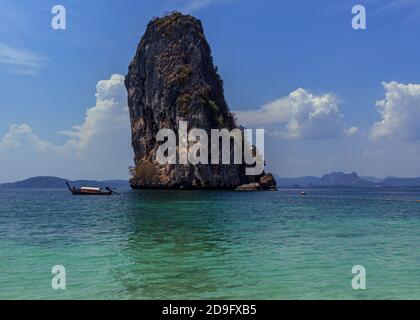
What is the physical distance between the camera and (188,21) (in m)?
173

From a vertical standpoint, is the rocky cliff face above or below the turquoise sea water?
above

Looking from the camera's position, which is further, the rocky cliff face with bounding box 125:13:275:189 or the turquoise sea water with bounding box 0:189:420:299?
the rocky cliff face with bounding box 125:13:275:189

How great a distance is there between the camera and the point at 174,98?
16425 cm

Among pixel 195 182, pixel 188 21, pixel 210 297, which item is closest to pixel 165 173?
pixel 195 182

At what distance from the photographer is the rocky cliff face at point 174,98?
151 m

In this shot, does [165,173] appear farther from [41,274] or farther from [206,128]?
[41,274]

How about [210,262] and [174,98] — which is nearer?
[210,262]

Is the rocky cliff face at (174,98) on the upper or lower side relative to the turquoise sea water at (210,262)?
upper

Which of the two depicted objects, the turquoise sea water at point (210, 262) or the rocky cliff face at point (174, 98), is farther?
the rocky cliff face at point (174, 98)

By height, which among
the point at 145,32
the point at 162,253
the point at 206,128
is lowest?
the point at 162,253

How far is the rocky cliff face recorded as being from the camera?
5950 inches

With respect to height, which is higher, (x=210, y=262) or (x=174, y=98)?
(x=174, y=98)
